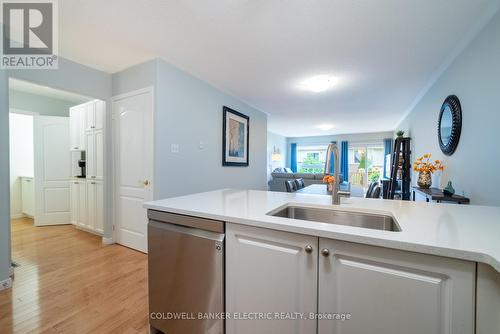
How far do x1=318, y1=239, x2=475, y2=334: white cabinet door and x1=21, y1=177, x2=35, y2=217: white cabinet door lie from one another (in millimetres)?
5406

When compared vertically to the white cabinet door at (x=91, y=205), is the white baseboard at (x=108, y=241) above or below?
below

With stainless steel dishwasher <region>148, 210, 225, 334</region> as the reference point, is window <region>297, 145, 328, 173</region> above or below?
above

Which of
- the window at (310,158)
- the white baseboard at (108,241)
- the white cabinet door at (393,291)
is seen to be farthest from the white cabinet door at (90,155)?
the window at (310,158)

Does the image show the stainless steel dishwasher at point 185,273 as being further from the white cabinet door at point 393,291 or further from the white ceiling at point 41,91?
the white ceiling at point 41,91

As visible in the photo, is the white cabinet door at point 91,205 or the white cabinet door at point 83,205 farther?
the white cabinet door at point 83,205

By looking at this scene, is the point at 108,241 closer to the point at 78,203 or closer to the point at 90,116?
the point at 78,203

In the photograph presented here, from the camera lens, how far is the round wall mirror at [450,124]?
2.13 meters

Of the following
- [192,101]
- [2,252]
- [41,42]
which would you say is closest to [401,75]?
[192,101]

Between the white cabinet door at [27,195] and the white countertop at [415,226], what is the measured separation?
14.5ft

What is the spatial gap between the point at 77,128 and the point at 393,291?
4.35 meters

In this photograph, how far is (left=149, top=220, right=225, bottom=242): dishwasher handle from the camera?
1033 millimetres

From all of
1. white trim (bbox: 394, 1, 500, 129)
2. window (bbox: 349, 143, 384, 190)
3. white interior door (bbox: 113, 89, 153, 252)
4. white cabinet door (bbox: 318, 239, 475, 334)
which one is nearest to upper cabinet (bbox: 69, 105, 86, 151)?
white interior door (bbox: 113, 89, 153, 252)

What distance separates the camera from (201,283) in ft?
3.52

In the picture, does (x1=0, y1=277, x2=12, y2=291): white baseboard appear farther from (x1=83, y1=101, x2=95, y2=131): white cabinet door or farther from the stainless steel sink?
the stainless steel sink
